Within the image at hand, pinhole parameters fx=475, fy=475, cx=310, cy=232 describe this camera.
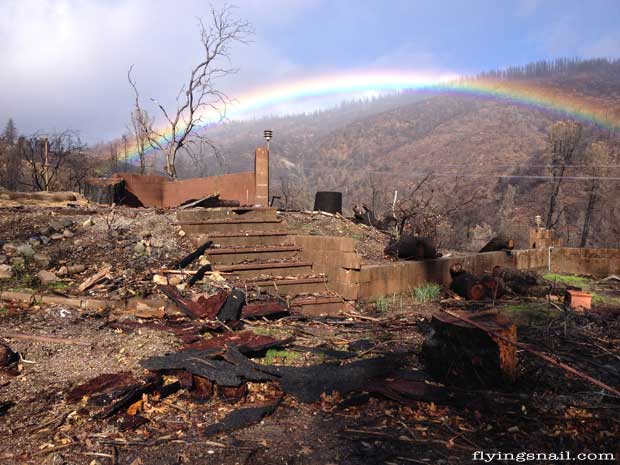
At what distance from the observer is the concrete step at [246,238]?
8309 mm

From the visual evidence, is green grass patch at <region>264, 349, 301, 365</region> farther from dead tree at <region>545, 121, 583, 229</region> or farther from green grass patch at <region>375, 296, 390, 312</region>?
dead tree at <region>545, 121, 583, 229</region>

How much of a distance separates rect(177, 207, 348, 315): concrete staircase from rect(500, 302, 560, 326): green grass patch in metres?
2.45

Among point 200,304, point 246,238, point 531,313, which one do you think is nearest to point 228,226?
point 246,238

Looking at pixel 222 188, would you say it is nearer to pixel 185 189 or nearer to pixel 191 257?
pixel 185 189

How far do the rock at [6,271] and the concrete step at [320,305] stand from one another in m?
3.89

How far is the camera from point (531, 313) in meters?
6.51

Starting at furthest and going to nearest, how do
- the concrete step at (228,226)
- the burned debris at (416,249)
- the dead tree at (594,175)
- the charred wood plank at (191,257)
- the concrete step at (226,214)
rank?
the dead tree at (594,175), the burned debris at (416,249), the concrete step at (226,214), the concrete step at (228,226), the charred wood plank at (191,257)

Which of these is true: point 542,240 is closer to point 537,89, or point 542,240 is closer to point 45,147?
point 45,147

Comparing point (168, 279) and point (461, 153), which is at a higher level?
point (461, 153)

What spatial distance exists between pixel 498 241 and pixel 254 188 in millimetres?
6140

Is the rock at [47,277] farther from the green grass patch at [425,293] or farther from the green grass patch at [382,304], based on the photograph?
the green grass patch at [425,293]

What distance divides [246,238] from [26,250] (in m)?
3.46

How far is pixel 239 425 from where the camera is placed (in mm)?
3199

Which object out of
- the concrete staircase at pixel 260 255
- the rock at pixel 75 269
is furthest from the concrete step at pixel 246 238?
the rock at pixel 75 269
